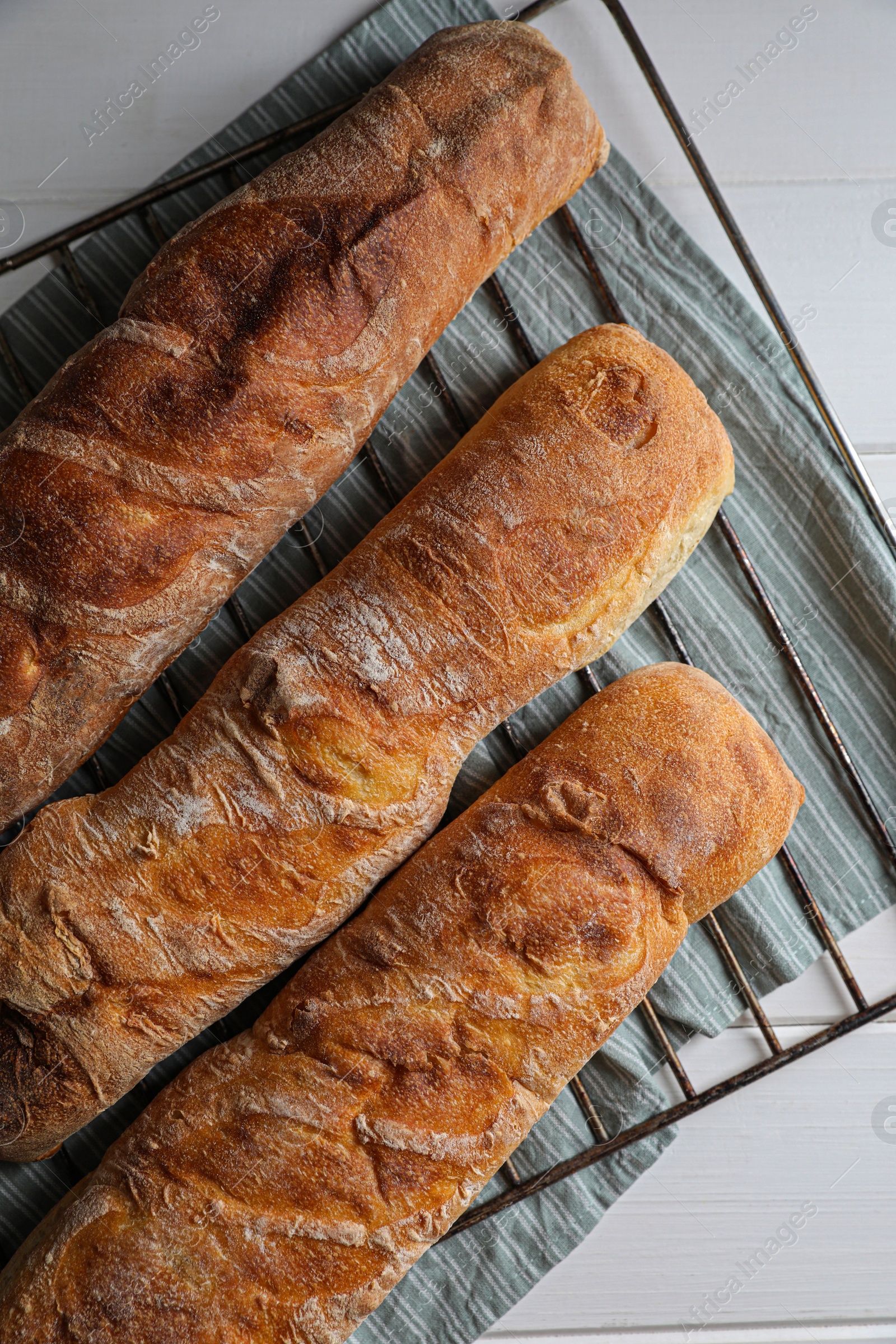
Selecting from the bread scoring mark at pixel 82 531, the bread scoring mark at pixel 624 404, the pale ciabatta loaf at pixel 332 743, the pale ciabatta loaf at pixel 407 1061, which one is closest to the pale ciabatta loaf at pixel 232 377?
the bread scoring mark at pixel 82 531

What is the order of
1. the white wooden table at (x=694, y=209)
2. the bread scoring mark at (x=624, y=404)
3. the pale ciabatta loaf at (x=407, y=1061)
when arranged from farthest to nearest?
the white wooden table at (x=694, y=209), the bread scoring mark at (x=624, y=404), the pale ciabatta loaf at (x=407, y=1061)

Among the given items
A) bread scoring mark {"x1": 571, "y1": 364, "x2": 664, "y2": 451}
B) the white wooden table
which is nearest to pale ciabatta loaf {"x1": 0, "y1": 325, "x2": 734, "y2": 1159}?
bread scoring mark {"x1": 571, "y1": 364, "x2": 664, "y2": 451}

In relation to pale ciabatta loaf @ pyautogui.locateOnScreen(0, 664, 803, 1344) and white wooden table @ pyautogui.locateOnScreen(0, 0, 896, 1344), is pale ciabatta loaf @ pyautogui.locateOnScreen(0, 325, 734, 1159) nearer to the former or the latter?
pale ciabatta loaf @ pyautogui.locateOnScreen(0, 664, 803, 1344)

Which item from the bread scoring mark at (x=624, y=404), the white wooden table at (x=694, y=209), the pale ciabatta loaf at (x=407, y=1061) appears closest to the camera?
the pale ciabatta loaf at (x=407, y=1061)

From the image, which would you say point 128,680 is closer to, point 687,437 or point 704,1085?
point 687,437

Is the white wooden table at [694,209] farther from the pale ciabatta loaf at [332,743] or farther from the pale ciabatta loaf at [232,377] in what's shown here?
the pale ciabatta loaf at [332,743]

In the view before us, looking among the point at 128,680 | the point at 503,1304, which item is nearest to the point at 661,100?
the point at 128,680
